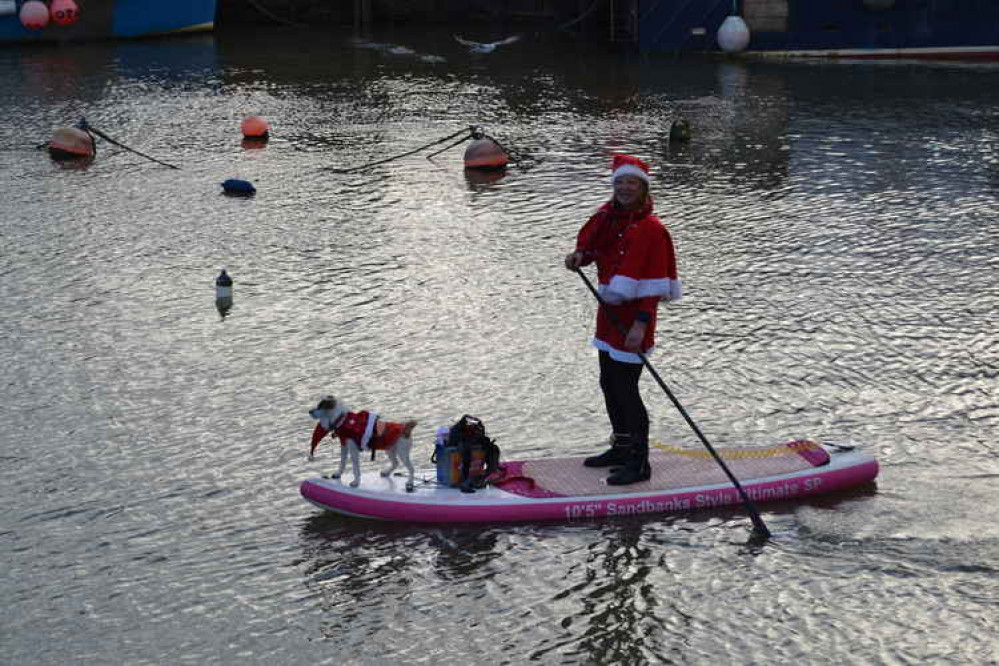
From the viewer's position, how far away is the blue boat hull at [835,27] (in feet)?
89.1

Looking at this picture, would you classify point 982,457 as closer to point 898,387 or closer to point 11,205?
point 898,387

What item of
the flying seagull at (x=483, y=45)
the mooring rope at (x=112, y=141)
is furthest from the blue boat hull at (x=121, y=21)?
the mooring rope at (x=112, y=141)

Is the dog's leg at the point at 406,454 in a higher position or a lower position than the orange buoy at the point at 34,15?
lower

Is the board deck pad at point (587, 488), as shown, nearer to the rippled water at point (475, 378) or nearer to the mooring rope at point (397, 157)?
the rippled water at point (475, 378)

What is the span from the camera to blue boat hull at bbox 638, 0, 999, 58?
27.2 metres

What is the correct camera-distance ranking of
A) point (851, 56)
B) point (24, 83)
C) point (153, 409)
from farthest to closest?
point (851, 56)
point (24, 83)
point (153, 409)

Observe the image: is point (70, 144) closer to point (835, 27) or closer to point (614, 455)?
point (614, 455)

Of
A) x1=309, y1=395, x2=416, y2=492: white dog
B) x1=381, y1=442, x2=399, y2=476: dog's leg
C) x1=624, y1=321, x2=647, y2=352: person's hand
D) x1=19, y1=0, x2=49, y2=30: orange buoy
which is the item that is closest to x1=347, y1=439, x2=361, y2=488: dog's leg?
x1=309, y1=395, x2=416, y2=492: white dog

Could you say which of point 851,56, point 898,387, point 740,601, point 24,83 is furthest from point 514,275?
point 851,56

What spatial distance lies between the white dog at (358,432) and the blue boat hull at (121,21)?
25.6 metres

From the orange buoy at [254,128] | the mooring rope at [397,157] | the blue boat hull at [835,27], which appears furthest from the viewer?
the blue boat hull at [835,27]

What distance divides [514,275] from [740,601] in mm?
6079

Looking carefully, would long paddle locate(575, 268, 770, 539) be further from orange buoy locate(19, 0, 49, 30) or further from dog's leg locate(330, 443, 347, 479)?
orange buoy locate(19, 0, 49, 30)

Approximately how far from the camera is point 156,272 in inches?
499
